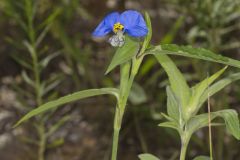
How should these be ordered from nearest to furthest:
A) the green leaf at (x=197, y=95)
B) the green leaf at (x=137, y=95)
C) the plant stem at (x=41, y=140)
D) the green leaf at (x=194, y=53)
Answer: the green leaf at (x=194, y=53)
the green leaf at (x=197, y=95)
the plant stem at (x=41, y=140)
the green leaf at (x=137, y=95)

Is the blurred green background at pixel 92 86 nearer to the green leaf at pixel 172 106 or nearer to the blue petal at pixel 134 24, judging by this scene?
the green leaf at pixel 172 106

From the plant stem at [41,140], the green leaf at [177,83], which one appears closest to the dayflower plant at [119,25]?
the green leaf at [177,83]

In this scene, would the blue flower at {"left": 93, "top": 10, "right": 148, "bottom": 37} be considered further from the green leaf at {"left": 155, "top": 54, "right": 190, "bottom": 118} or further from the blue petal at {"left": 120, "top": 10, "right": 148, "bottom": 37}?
the green leaf at {"left": 155, "top": 54, "right": 190, "bottom": 118}

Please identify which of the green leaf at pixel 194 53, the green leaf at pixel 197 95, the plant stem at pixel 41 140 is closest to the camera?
the green leaf at pixel 194 53

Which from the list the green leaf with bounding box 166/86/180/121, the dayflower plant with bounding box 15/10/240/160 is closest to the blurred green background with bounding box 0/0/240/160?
the green leaf with bounding box 166/86/180/121

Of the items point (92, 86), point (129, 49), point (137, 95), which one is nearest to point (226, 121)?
point (129, 49)

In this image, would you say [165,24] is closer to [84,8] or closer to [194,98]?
[84,8]
